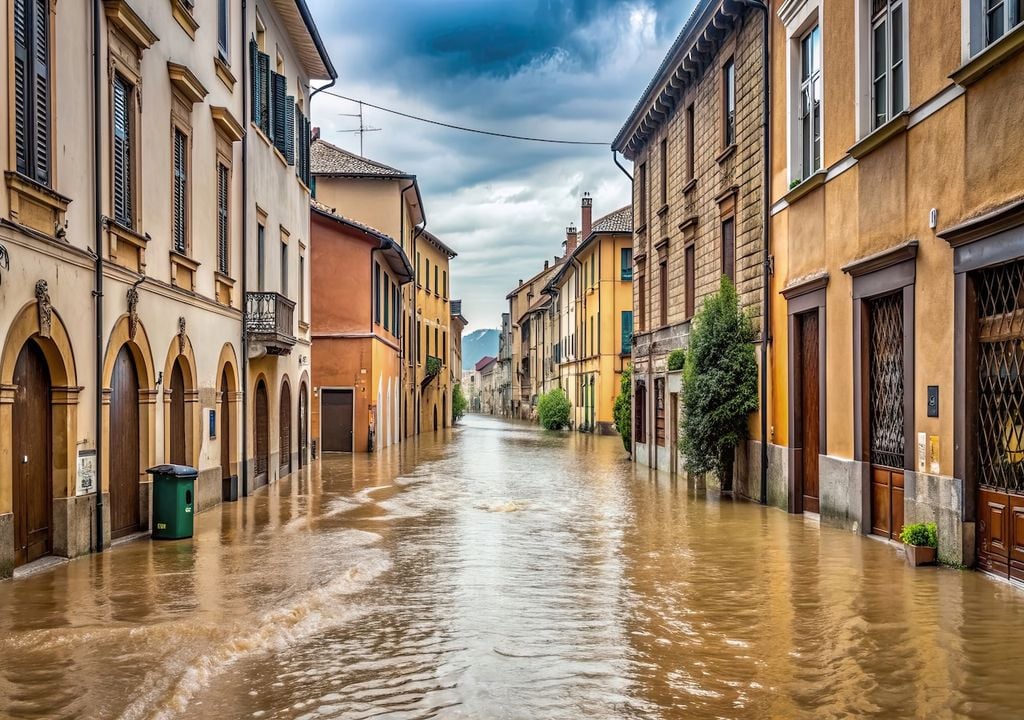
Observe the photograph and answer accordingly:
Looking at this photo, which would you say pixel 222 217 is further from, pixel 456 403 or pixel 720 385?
pixel 456 403

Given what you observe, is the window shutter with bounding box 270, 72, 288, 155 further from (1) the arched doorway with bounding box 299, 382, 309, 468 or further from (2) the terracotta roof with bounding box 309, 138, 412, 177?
(2) the terracotta roof with bounding box 309, 138, 412, 177

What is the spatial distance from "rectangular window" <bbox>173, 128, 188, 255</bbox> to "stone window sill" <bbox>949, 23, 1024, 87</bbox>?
10.8 meters

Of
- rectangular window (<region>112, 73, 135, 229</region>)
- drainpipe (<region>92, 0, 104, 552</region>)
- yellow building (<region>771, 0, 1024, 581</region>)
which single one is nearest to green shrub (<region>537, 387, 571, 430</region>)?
yellow building (<region>771, 0, 1024, 581</region>)

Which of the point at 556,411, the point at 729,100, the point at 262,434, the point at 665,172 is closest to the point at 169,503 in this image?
the point at 262,434

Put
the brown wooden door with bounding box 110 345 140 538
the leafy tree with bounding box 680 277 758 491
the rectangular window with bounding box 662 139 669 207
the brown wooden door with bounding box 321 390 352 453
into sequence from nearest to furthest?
A: the brown wooden door with bounding box 110 345 140 538 < the leafy tree with bounding box 680 277 758 491 < the rectangular window with bounding box 662 139 669 207 < the brown wooden door with bounding box 321 390 352 453

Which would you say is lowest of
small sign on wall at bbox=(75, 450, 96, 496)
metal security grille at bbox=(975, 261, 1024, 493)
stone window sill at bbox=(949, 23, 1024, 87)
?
small sign on wall at bbox=(75, 450, 96, 496)

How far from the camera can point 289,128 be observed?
22.5 meters

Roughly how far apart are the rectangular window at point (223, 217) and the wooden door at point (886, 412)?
11.1 metres

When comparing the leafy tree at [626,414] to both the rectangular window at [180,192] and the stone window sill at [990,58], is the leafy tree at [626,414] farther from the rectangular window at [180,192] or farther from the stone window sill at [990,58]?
the stone window sill at [990,58]

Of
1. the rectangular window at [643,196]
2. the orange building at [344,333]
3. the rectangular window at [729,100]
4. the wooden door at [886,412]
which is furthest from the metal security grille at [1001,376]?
the orange building at [344,333]

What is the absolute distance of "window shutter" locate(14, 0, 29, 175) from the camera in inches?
366

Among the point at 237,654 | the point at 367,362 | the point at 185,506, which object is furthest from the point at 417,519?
the point at 367,362

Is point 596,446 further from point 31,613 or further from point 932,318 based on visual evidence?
point 31,613

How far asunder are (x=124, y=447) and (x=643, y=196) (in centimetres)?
1849
